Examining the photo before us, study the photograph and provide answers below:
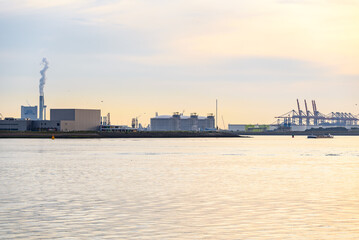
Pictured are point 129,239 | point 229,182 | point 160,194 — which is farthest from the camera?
point 229,182

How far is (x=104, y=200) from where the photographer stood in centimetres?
3133

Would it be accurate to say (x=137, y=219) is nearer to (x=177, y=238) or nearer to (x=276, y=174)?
(x=177, y=238)

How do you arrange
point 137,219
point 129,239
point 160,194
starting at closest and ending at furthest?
point 129,239 < point 137,219 < point 160,194

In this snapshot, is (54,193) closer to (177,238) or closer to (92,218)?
(92,218)

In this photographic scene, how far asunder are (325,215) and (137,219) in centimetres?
831

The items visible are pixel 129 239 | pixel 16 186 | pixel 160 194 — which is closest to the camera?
pixel 129 239

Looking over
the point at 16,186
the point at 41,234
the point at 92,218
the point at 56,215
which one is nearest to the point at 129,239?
the point at 41,234

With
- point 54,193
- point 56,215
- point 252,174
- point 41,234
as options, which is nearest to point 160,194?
point 54,193

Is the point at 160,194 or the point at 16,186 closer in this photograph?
the point at 160,194

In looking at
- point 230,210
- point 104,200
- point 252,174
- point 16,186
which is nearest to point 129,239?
point 230,210

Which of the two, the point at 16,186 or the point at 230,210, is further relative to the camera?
the point at 16,186

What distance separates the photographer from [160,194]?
34438 millimetres

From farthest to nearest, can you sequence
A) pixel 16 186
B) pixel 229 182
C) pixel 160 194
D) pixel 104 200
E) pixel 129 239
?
pixel 229 182
pixel 16 186
pixel 160 194
pixel 104 200
pixel 129 239

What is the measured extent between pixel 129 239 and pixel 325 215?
9948 millimetres
